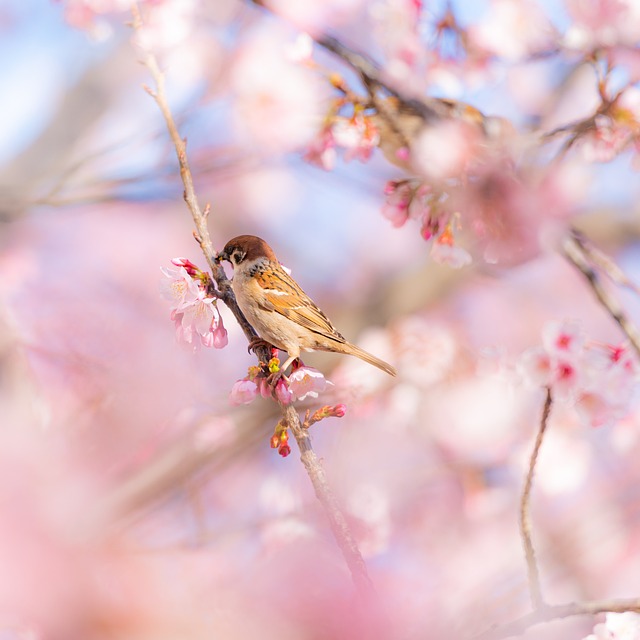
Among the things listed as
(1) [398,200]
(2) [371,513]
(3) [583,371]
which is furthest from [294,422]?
(2) [371,513]

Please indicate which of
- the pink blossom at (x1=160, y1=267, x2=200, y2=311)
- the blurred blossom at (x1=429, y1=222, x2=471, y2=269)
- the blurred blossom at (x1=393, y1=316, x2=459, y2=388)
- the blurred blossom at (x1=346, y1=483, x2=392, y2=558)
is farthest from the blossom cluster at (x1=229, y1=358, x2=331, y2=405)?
the blurred blossom at (x1=393, y1=316, x2=459, y2=388)

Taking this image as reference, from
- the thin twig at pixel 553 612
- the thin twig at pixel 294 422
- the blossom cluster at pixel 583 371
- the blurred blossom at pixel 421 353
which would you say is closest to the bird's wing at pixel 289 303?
the thin twig at pixel 294 422

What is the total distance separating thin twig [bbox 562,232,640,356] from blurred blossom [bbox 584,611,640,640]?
691 millimetres

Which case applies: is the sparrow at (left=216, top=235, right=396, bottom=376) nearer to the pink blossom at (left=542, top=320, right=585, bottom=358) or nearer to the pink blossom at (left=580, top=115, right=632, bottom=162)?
the pink blossom at (left=542, top=320, right=585, bottom=358)

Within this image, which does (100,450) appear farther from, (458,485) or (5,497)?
(458,485)

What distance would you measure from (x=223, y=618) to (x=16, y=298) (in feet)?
13.4

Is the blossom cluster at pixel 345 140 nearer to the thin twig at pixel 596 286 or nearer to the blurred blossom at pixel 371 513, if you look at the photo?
the thin twig at pixel 596 286

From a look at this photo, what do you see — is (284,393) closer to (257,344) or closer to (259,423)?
(257,344)

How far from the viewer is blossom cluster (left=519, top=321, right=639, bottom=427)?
1992 millimetres

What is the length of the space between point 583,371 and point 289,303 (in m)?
0.86

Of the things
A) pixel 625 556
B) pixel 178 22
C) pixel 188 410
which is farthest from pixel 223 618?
pixel 625 556

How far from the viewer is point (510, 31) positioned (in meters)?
3.78

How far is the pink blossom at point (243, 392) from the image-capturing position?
1.63 metres

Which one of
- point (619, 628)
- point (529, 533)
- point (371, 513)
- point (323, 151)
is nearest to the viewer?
point (529, 533)
